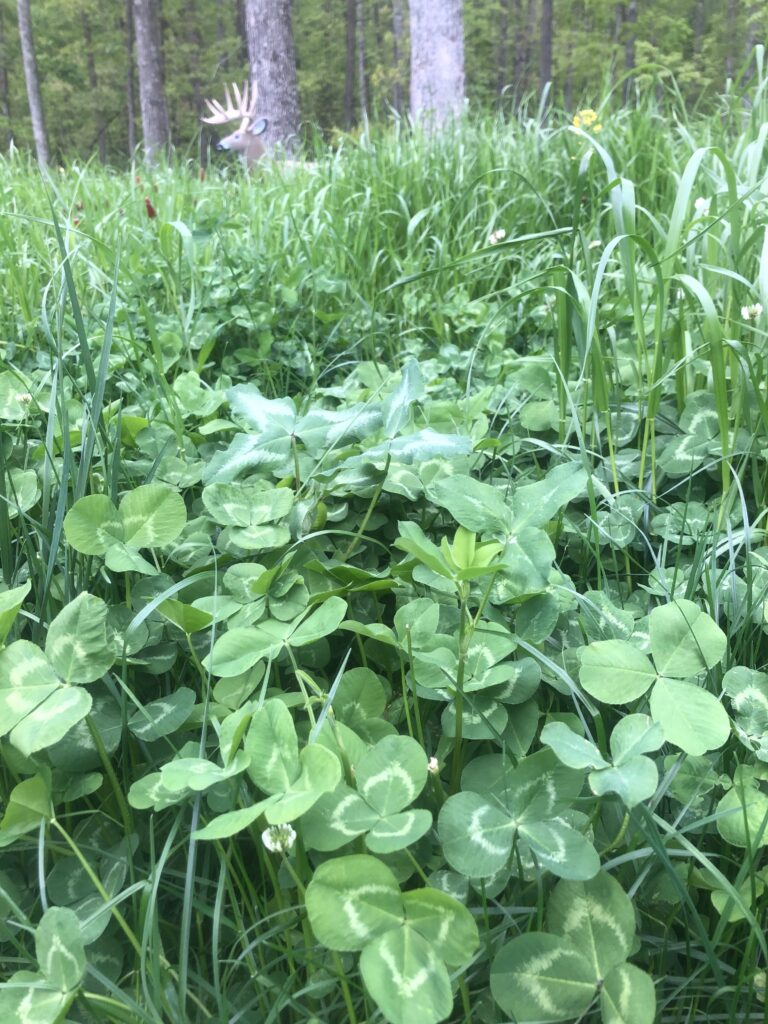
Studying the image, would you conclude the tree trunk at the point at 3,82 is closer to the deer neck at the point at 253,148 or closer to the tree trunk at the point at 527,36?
the tree trunk at the point at 527,36

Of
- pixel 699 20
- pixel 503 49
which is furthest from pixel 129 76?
pixel 699 20

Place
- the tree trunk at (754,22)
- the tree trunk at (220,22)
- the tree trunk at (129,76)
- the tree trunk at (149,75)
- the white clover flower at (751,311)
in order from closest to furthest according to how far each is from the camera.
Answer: the white clover flower at (751,311) → the tree trunk at (754,22) → the tree trunk at (149,75) → the tree trunk at (129,76) → the tree trunk at (220,22)

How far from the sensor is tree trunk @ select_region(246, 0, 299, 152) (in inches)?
296

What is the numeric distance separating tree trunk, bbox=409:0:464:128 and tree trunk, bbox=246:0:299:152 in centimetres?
185

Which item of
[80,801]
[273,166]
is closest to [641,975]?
[80,801]

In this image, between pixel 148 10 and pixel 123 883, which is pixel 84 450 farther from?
pixel 148 10

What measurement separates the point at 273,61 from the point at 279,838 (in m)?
8.78

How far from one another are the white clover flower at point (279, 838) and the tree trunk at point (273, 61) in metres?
8.13

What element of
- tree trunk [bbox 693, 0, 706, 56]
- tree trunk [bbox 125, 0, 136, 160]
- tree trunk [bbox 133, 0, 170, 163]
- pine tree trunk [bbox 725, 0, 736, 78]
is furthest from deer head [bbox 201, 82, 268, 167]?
tree trunk [bbox 693, 0, 706, 56]

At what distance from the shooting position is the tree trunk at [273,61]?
7.52 m

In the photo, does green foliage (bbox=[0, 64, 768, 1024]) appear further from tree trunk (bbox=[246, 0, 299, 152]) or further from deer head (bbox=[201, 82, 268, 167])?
tree trunk (bbox=[246, 0, 299, 152])

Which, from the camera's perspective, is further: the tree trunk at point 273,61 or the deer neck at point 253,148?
the tree trunk at point 273,61

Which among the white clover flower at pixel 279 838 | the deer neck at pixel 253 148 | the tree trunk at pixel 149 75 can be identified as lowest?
the white clover flower at pixel 279 838

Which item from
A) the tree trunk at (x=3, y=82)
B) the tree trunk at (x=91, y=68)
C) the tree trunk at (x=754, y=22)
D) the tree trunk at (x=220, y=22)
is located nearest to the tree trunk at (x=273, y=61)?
the tree trunk at (x=754, y=22)
